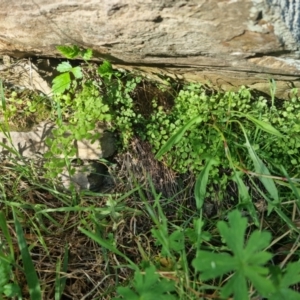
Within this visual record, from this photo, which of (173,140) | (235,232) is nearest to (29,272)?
(173,140)

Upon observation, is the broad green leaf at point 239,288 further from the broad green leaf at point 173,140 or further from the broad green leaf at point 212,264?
the broad green leaf at point 173,140

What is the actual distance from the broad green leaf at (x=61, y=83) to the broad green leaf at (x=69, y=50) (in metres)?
0.21

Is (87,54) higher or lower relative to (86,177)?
higher

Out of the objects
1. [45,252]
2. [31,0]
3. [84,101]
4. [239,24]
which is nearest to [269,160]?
[239,24]

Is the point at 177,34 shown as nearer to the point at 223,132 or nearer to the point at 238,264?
the point at 223,132

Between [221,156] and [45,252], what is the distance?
1.02m

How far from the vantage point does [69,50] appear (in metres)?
2.54

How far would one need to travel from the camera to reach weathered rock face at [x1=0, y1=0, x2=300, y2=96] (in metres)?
2.07

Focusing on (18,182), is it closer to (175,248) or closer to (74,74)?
(74,74)

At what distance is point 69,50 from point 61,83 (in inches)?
9.9

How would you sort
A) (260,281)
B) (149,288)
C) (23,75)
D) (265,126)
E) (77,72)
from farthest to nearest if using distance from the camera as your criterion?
(23,75), (77,72), (265,126), (149,288), (260,281)

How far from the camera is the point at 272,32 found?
2.13 meters

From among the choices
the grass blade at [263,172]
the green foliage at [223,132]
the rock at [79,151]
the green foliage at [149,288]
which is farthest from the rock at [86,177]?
the green foliage at [149,288]

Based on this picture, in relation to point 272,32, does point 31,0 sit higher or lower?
higher
